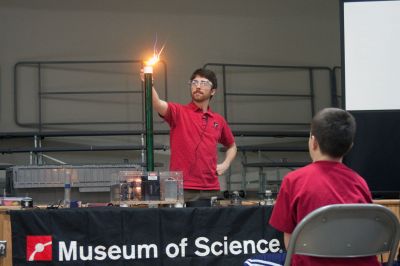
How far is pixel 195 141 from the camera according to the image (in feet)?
11.1


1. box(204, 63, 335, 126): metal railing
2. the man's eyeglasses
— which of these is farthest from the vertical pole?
box(204, 63, 335, 126): metal railing

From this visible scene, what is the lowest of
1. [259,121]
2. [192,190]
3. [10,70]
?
[192,190]

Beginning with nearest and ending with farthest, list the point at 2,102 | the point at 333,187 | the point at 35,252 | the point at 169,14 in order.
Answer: the point at 333,187 → the point at 35,252 → the point at 2,102 → the point at 169,14

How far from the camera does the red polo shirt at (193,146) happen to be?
3314 millimetres

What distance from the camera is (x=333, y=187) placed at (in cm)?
191

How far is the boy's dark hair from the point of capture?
75.4 inches

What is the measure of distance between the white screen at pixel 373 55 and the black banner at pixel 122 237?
1494mm

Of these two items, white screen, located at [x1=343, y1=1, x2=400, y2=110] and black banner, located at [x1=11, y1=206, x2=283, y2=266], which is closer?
black banner, located at [x1=11, y1=206, x2=283, y2=266]

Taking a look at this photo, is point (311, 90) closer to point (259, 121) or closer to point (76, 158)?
point (259, 121)

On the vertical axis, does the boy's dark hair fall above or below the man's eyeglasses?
below

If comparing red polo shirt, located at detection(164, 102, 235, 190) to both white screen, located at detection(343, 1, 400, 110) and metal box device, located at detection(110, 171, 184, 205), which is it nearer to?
metal box device, located at detection(110, 171, 184, 205)

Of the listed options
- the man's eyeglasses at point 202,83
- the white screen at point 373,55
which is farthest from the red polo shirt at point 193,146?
the white screen at point 373,55

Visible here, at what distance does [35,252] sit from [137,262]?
48 centimetres

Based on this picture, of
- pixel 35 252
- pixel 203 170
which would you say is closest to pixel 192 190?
pixel 203 170
